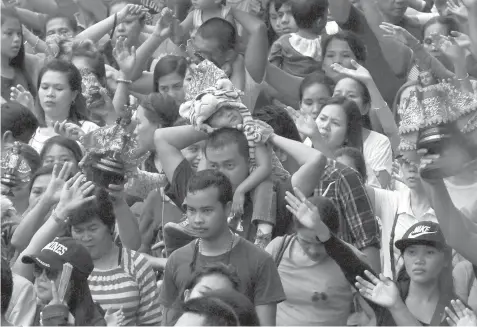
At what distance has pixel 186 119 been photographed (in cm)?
831

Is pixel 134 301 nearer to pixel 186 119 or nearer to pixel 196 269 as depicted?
pixel 196 269

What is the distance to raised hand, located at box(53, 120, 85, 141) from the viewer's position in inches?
353

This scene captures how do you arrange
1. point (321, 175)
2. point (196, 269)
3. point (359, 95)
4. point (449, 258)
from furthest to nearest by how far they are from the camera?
point (359, 95)
point (321, 175)
point (449, 258)
point (196, 269)

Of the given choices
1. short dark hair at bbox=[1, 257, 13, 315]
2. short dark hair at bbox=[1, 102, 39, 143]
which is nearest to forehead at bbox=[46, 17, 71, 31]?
short dark hair at bbox=[1, 102, 39, 143]

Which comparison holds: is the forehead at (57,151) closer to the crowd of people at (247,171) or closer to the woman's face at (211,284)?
the crowd of people at (247,171)

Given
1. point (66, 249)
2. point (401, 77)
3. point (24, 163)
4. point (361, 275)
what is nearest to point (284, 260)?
point (361, 275)

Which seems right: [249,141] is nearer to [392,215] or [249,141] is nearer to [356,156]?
[356,156]

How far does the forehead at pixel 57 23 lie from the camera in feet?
36.8

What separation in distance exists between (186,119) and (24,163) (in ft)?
2.99

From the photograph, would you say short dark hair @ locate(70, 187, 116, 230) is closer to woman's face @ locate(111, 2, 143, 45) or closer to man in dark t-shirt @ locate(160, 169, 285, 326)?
man in dark t-shirt @ locate(160, 169, 285, 326)

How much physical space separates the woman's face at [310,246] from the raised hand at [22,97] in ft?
9.37

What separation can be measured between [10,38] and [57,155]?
5.82ft

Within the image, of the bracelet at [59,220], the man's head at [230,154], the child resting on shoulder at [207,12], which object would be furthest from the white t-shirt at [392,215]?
the child resting on shoulder at [207,12]

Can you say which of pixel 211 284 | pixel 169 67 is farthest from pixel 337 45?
pixel 211 284
